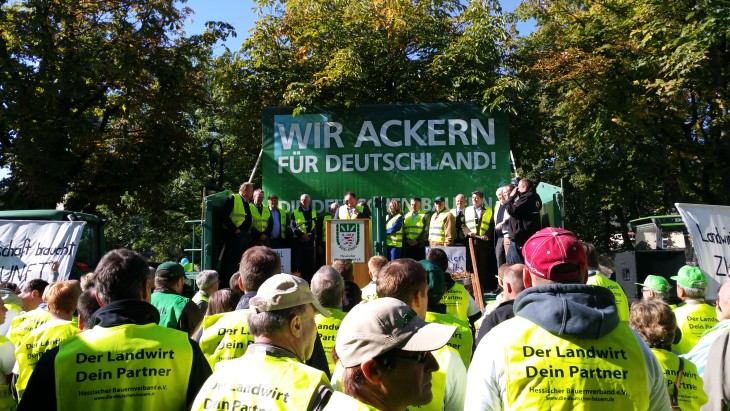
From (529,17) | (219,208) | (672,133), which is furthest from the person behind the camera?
(529,17)

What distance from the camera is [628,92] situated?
65.8 feet

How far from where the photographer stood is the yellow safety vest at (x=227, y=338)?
4023 mm

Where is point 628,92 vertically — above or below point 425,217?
above

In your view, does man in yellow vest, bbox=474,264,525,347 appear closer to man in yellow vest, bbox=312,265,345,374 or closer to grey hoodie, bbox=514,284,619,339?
man in yellow vest, bbox=312,265,345,374

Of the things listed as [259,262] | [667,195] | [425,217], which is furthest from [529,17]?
[259,262]

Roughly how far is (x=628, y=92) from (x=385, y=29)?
6.83 meters

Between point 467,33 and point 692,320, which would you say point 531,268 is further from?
point 467,33

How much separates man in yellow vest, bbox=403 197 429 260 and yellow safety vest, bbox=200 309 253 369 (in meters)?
9.86

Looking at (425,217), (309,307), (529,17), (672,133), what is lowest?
(309,307)

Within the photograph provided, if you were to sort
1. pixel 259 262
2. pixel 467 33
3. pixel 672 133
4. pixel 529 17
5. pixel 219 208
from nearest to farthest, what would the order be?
pixel 259 262 → pixel 219 208 → pixel 467 33 → pixel 672 133 → pixel 529 17

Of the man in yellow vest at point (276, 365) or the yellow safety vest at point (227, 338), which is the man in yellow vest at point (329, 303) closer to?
the yellow safety vest at point (227, 338)

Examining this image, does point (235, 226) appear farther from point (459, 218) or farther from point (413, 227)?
point (459, 218)

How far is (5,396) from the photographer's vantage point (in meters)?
4.25

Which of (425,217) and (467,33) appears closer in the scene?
(425,217)
